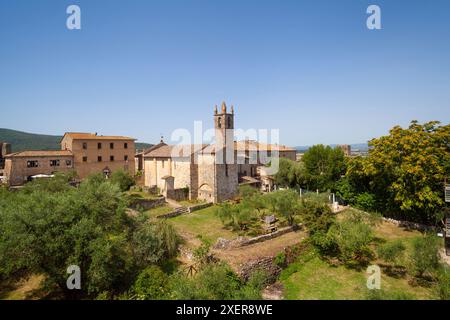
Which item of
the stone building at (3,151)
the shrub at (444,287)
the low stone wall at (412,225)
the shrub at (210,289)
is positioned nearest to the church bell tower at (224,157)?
the low stone wall at (412,225)

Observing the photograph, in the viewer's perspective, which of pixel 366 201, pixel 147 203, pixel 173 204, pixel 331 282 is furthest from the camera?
pixel 173 204

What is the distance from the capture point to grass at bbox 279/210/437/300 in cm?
1597

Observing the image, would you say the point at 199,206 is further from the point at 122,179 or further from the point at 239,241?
the point at 239,241

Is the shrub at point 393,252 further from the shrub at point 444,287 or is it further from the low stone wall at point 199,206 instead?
the low stone wall at point 199,206

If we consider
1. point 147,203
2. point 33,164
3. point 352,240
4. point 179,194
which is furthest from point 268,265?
point 33,164

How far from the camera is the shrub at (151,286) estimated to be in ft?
46.5

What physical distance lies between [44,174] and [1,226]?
27.3 metres

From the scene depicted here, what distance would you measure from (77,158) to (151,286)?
35187mm

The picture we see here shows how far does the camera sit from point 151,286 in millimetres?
14531

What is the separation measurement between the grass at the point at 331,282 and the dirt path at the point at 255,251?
1.56 metres

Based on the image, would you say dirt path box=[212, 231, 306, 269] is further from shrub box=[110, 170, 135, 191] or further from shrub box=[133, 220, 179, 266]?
shrub box=[110, 170, 135, 191]

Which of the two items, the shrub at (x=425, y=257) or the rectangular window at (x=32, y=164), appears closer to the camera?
the shrub at (x=425, y=257)
